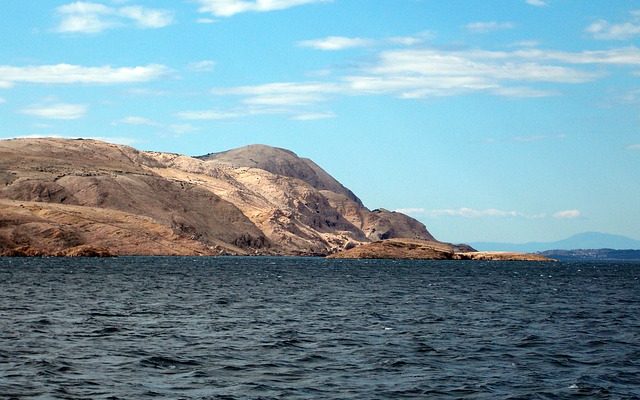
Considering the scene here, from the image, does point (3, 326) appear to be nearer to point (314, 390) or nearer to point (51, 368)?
point (51, 368)

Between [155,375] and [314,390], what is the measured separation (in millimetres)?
7306

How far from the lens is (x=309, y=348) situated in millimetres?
48375

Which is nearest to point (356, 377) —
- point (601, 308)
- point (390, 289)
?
Result: point (601, 308)

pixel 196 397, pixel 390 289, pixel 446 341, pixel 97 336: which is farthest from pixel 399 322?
pixel 390 289

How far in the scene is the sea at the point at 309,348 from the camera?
36438mm

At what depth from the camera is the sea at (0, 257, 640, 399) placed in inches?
1435

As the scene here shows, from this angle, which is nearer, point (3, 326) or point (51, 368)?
point (51, 368)

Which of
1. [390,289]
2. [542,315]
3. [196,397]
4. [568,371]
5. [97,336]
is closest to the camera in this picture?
[196,397]

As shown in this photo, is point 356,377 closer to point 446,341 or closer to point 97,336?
point 446,341

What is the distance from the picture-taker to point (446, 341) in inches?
2076

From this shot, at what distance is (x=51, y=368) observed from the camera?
39594mm

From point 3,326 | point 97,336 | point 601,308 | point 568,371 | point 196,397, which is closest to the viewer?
point 196,397

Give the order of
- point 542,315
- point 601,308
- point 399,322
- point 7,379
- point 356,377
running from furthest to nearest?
point 601,308, point 542,315, point 399,322, point 356,377, point 7,379

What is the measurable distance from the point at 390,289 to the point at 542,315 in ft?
129
